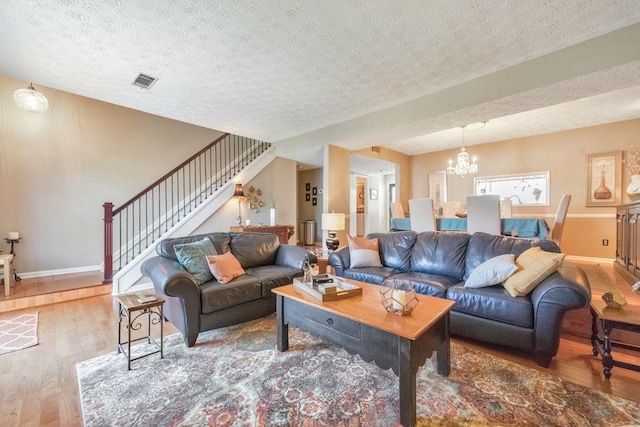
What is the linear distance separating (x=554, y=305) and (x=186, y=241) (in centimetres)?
336

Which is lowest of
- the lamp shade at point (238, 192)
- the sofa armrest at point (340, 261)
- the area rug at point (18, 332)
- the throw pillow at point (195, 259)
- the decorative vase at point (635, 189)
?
the area rug at point (18, 332)

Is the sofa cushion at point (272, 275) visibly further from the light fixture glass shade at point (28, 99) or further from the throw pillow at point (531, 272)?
the light fixture glass shade at point (28, 99)

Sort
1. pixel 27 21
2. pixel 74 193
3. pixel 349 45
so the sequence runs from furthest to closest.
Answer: pixel 74 193, pixel 349 45, pixel 27 21

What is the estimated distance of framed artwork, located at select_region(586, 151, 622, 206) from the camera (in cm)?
507

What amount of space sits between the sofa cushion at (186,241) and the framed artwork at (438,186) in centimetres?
582

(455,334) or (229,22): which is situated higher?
(229,22)

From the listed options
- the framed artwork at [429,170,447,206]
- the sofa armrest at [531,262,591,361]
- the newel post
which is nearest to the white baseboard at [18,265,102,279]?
the newel post

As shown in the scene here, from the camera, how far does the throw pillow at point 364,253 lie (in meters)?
3.41

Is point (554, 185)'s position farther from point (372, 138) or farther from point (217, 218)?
point (217, 218)

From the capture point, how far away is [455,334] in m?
2.43

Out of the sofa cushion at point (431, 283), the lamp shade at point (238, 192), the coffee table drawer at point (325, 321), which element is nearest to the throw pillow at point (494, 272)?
the sofa cushion at point (431, 283)

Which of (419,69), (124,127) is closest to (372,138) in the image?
(419,69)

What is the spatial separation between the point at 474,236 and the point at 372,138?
2.44 m

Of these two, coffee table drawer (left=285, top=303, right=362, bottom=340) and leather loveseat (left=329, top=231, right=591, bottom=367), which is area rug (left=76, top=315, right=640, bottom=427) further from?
coffee table drawer (left=285, top=303, right=362, bottom=340)
